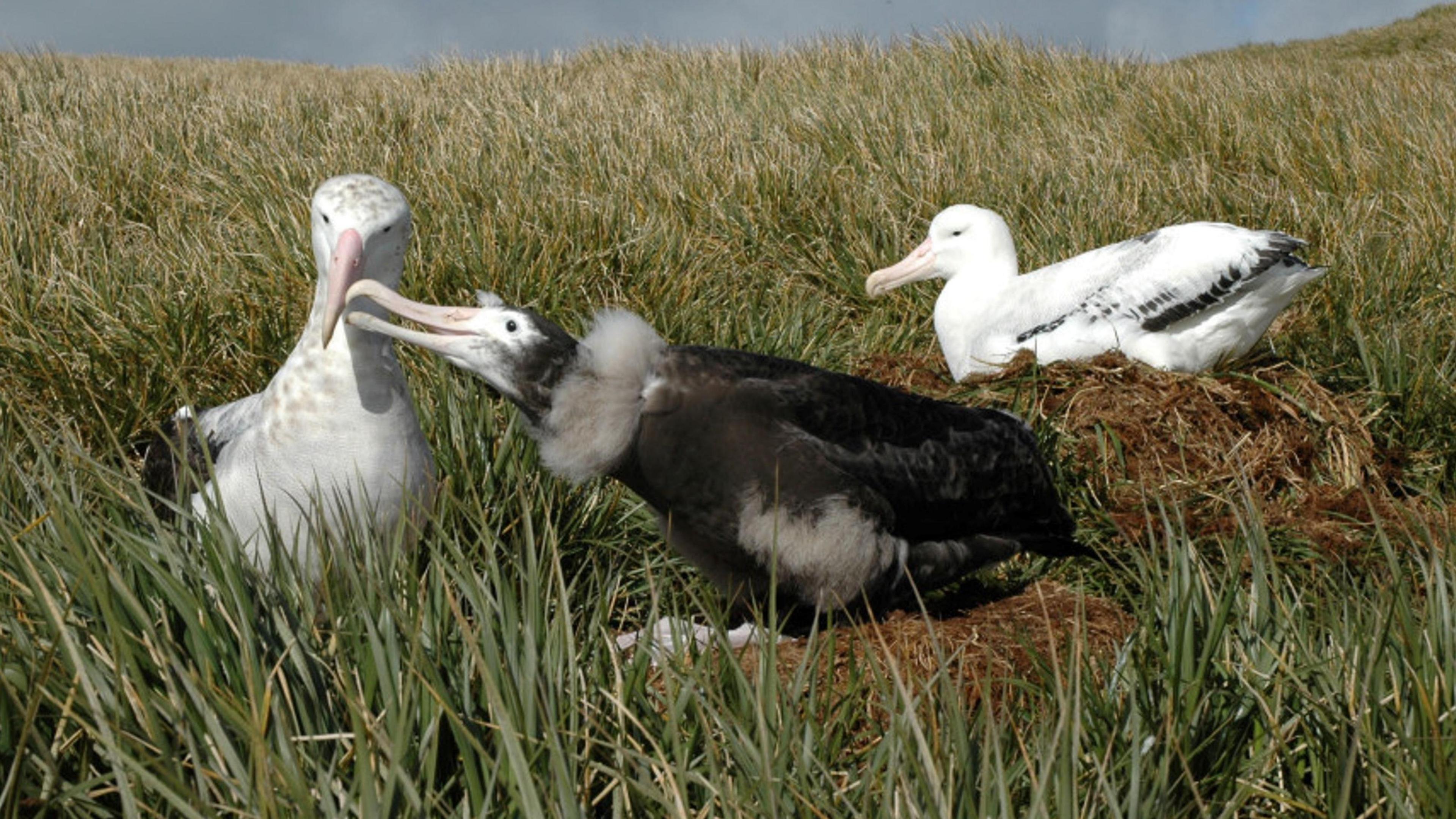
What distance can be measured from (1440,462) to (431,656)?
366 cm

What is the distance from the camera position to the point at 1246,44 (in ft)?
78.2

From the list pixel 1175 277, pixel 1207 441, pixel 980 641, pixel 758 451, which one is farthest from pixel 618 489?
pixel 1175 277

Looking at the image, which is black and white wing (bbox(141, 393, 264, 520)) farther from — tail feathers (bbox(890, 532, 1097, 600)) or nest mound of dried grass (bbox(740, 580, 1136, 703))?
tail feathers (bbox(890, 532, 1097, 600))

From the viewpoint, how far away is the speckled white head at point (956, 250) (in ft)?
17.4

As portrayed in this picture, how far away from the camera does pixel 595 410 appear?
2.83m

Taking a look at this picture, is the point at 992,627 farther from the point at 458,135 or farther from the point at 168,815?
the point at 458,135

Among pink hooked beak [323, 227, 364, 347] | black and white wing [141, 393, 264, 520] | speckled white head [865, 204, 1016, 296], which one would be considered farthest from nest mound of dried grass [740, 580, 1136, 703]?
speckled white head [865, 204, 1016, 296]

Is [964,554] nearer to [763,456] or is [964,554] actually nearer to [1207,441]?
[763,456]

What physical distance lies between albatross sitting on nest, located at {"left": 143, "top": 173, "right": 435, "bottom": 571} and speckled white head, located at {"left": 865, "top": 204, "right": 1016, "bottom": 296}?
2625 millimetres

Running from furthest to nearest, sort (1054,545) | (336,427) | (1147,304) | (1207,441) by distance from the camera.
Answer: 1. (1147,304)
2. (1207,441)
3. (1054,545)
4. (336,427)

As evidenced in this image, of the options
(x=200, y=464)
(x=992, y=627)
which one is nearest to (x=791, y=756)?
(x=992, y=627)

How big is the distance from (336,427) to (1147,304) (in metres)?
2.99

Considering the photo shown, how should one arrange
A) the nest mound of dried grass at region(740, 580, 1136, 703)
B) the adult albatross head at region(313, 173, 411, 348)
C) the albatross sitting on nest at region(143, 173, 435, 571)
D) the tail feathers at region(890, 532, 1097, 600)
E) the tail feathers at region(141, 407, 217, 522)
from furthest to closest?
the tail feathers at region(890, 532, 1097, 600) < the tail feathers at region(141, 407, 217, 522) < the adult albatross head at region(313, 173, 411, 348) < the albatross sitting on nest at region(143, 173, 435, 571) < the nest mound of dried grass at region(740, 580, 1136, 703)

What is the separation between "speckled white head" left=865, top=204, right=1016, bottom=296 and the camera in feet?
17.4
